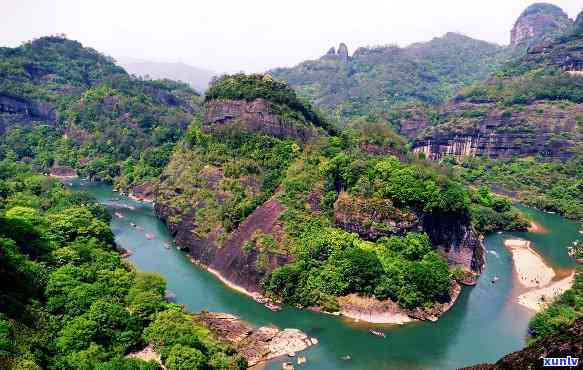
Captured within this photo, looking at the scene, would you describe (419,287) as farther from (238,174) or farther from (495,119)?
(495,119)

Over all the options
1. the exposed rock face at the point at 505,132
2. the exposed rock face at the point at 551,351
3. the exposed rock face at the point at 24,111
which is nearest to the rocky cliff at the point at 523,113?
the exposed rock face at the point at 505,132

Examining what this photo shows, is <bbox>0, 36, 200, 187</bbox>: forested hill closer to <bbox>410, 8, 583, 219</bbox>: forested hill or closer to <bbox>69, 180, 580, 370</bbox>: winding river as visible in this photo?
<bbox>69, 180, 580, 370</bbox>: winding river

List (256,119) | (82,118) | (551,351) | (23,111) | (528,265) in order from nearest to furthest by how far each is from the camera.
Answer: (551,351) → (528,265) → (256,119) → (82,118) → (23,111)

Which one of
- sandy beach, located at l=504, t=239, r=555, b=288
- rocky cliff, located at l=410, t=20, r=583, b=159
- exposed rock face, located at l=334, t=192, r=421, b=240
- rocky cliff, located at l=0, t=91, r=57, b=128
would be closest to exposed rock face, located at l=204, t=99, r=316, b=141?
exposed rock face, located at l=334, t=192, r=421, b=240

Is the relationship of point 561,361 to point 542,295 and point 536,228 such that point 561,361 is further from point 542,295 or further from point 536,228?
point 536,228

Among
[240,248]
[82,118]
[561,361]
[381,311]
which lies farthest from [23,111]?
[561,361]
